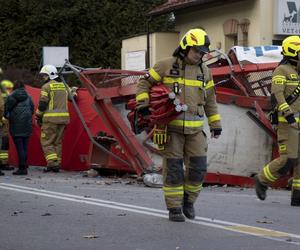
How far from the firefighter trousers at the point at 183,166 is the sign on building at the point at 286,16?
14.3m

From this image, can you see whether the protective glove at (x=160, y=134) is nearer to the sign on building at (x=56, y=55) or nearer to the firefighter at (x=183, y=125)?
the firefighter at (x=183, y=125)

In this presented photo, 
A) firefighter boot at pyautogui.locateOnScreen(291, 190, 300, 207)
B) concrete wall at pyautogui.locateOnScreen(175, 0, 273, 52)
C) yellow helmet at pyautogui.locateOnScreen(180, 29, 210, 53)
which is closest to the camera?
yellow helmet at pyautogui.locateOnScreen(180, 29, 210, 53)

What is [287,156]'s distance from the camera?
30.0ft

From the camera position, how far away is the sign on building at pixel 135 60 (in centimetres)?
2681

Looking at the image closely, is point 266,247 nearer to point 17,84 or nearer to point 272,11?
point 17,84

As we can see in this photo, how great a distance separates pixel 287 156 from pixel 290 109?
0.56 metres

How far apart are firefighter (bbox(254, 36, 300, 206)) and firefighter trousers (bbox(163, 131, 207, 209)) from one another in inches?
65.7

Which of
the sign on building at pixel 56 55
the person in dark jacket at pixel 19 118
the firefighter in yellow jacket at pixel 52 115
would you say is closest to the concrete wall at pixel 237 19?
the sign on building at pixel 56 55

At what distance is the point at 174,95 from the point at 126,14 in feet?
103

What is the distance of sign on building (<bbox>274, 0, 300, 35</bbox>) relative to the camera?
21547mm

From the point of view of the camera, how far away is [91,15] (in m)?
38.0

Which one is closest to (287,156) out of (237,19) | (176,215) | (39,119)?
(176,215)

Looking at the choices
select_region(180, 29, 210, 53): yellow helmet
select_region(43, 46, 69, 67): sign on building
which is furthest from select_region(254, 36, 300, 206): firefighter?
select_region(43, 46, 69, 67): sign on building

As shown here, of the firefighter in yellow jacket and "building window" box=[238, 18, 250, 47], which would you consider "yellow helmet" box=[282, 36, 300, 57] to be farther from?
"building window" box=[238, 18, 250, 47]
